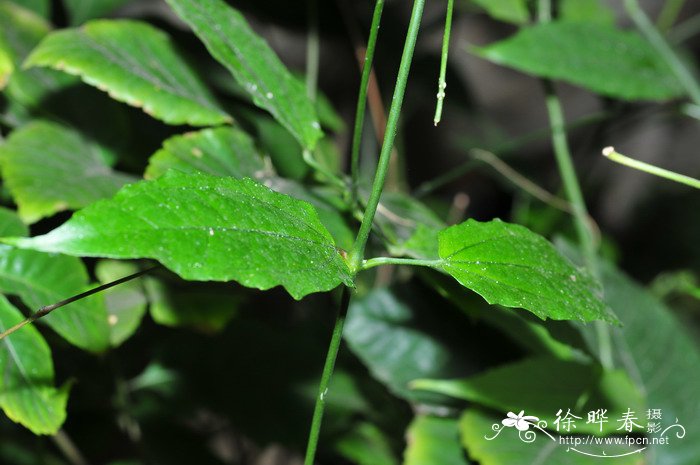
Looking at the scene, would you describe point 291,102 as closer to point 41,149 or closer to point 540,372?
point 41,149

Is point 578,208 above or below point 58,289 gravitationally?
above

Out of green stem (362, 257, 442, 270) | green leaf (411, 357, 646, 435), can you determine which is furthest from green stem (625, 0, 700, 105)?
green stem (362, 257, 442, 270)

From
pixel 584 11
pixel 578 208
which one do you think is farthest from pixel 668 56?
pixel 578 208

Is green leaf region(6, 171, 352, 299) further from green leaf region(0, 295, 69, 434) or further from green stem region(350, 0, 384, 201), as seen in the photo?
green leaf region(0, 295, 69, 434)

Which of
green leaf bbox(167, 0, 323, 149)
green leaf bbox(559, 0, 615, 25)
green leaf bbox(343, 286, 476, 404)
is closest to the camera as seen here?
green leaf bbox(167, 0, 323, 149)

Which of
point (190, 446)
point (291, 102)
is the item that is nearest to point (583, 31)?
point (291, 102)

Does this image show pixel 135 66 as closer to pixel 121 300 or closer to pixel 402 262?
pixel 121 300

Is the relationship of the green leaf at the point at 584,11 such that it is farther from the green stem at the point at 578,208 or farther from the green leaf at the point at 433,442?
the green leaf at the point at 433,442
